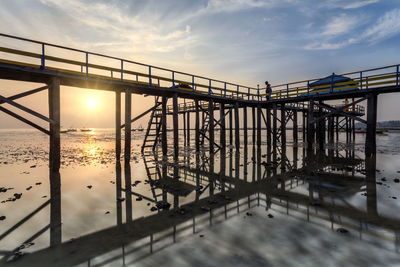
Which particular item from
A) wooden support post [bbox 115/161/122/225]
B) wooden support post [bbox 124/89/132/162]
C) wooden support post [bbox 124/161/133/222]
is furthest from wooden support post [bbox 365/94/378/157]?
wooden support post [bbox 124/89/132/162]

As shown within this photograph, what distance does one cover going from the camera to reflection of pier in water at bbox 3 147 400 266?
3.48 m

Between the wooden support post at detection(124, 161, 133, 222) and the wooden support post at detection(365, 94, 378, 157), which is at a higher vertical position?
the wooden support post at detection(365, 94, 378, 157)

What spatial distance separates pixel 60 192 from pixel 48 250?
4008mm

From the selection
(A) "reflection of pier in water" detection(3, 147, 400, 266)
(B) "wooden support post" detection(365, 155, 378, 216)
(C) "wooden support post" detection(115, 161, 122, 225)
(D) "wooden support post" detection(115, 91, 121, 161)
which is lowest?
(C) "wooden support post" detection(115, 161, 122, 225)

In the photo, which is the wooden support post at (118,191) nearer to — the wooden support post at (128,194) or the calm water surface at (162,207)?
the calm water surface at (162,207)

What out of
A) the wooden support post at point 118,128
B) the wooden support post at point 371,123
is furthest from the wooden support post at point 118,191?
the wooden support post at point 371,123

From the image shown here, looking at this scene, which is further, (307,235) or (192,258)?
(307,235)

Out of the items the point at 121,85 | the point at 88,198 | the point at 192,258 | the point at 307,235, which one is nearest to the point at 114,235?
the point at 192,258

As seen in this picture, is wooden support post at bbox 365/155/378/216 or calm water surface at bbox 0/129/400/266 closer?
calm water surface at bbox 0/129/400/266

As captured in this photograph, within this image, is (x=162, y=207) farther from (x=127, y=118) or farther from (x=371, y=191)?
(x=127, y=118)

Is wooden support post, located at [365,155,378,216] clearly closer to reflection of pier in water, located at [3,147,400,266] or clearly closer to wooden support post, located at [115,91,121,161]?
reflection of pier in water, located at [3,147,400,266]

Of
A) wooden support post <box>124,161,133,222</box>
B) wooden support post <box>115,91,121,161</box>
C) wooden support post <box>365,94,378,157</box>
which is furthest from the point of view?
wooden support post <box>365,94,378,157</box>

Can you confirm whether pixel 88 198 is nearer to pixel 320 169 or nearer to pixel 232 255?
pixel 232 255

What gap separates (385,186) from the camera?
7.05 metres
